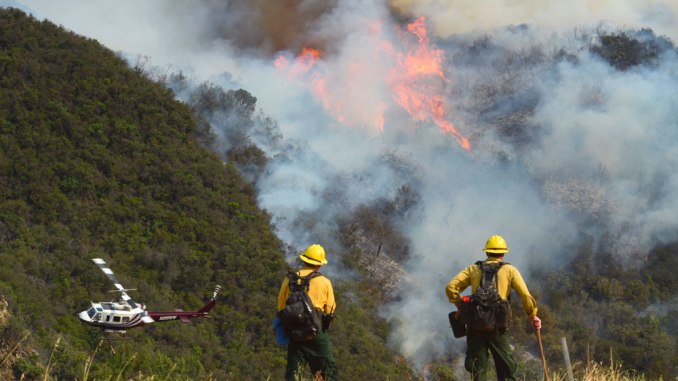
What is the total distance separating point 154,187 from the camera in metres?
52.6

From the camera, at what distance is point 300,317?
9766 mm

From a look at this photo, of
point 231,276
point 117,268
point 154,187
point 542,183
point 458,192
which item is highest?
point 542,183

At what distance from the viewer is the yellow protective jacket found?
9688 millimetres

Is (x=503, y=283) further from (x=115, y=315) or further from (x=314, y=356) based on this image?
(x=115, y=315)

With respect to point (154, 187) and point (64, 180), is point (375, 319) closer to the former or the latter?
point (154, 187)

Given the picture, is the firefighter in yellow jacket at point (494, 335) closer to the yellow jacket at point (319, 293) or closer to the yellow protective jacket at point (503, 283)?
the yellow protective jacket at point (503, 283)

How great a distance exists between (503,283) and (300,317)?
8.88 feet

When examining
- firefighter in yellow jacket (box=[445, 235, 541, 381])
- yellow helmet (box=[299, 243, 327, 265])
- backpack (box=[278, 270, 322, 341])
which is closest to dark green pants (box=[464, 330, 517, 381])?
firefighter in yellow jacket (box=[445, 235, 541, 381])

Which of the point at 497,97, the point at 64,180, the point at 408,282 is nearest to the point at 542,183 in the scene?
the point at 497,97

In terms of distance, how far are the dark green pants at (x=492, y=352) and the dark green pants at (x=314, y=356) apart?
1843 mm

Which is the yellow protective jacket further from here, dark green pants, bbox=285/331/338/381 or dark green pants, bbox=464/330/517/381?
dark green pants, bbox=285/331/338/381

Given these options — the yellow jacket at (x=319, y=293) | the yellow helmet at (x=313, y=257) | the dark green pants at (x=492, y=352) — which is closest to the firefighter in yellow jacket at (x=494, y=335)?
the dark green pants at (x=492, y=352)

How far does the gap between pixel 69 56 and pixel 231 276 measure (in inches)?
970

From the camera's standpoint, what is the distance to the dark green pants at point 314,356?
33.2 feet
